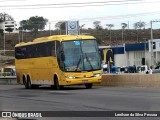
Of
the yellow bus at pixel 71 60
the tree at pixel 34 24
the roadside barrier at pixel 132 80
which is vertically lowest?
the roadside barrier at pixel 132 80

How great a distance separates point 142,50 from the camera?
10106 centimetres

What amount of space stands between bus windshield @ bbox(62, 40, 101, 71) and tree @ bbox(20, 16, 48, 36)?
121 m

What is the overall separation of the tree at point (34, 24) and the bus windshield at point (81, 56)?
120676 mm

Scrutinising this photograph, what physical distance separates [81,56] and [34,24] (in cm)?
13064

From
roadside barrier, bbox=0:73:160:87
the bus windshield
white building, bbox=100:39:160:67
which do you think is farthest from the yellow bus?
white building, bbox=100:39:160:67

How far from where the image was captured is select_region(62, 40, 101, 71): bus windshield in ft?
102

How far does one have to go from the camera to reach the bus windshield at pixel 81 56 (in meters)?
31.2

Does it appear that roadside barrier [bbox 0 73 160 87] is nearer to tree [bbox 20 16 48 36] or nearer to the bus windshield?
Result: the bus windshield

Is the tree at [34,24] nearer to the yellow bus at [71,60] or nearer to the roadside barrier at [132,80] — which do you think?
the roadside barrier at [132,80]

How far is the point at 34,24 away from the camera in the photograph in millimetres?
160500

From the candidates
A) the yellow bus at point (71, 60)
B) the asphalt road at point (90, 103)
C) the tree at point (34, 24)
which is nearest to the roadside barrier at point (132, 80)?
the yellow bus at point (71, 60)

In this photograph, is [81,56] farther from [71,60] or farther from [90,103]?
[90,103]

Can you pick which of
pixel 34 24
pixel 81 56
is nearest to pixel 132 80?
pixel 81 56

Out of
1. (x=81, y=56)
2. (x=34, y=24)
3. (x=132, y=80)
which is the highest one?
(x=34, y=24)
